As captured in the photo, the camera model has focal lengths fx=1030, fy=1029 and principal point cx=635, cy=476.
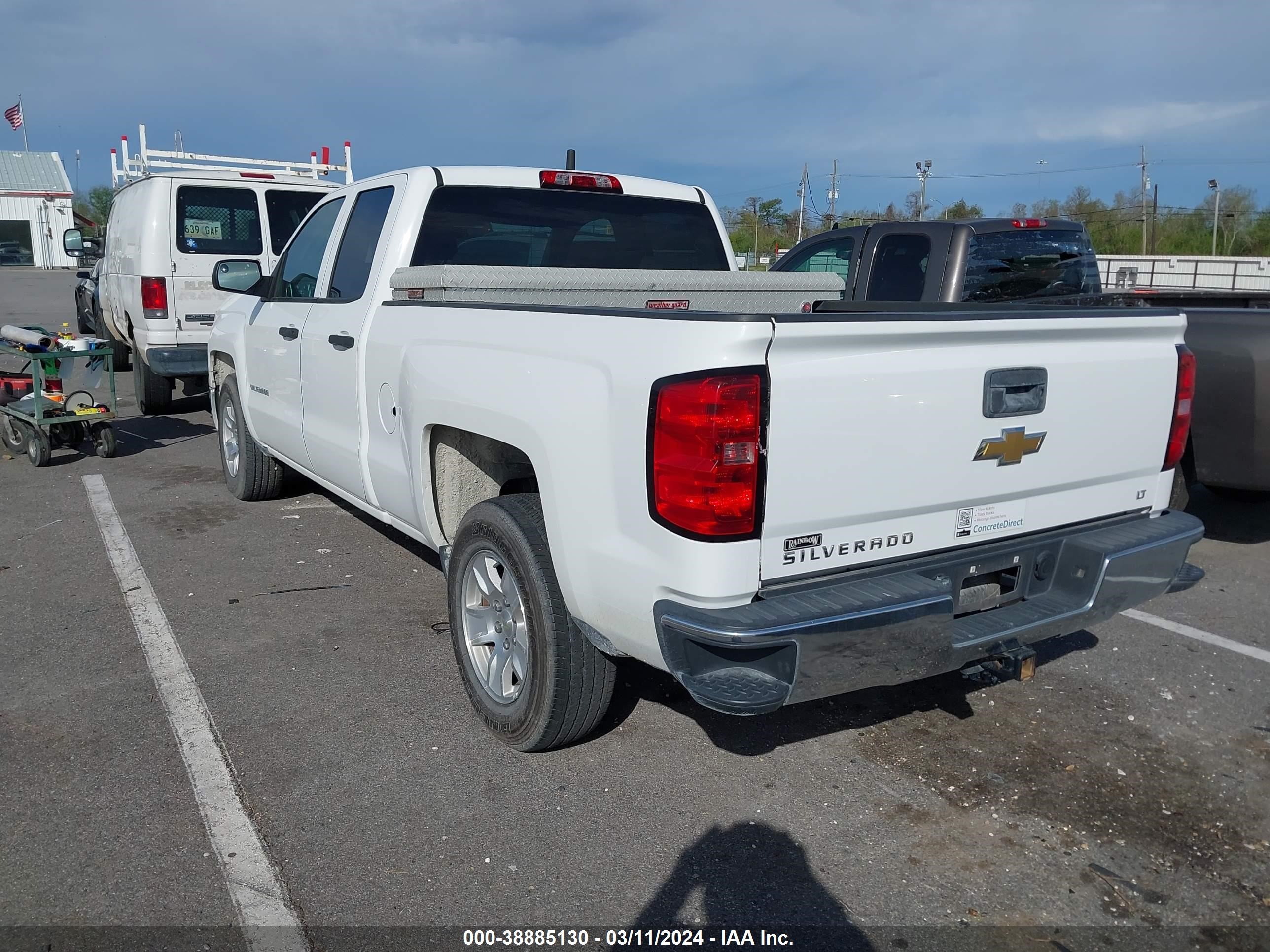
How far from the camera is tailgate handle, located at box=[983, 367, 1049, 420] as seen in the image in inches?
118

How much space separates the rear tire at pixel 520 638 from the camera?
3.28 metres

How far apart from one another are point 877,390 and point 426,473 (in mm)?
1892

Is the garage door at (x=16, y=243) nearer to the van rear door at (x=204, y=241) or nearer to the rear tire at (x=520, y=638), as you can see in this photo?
the van rear door at (x=204, y=241)

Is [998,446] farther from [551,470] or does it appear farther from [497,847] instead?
[497,847]

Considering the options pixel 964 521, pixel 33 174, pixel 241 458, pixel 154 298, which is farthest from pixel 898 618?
pixel 33 174

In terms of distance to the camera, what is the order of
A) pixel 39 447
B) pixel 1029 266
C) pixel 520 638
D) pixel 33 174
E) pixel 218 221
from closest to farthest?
pixel 520 638, pixel 1029 266, pixel 39 447, pixel 218 221, pixel 33 174

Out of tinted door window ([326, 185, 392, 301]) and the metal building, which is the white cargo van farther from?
the metal building

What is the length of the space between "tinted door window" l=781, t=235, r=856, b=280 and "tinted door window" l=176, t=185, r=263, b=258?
5314 millimetres

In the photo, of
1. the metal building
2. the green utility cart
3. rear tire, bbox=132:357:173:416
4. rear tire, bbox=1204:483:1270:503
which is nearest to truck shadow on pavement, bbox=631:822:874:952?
rear tire, bbox=1204:483:1270:503

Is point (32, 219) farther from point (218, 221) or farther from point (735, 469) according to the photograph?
point (735, 469)

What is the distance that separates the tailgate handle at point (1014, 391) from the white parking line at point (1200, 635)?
69.8 inches

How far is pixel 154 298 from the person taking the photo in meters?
9.59

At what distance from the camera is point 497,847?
10.1 ft

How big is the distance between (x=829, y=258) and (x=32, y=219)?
192 feet
